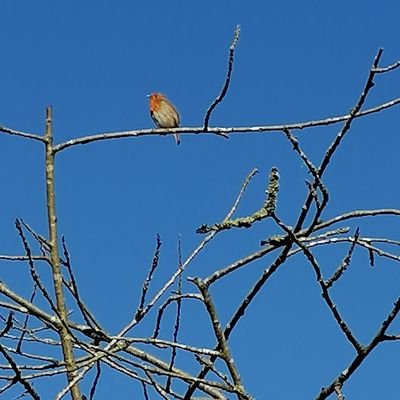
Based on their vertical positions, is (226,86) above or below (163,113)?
below

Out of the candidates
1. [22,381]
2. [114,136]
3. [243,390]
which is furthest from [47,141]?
[243,390]

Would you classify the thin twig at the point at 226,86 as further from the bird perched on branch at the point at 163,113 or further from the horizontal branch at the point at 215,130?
the bird perched on branch at the point at 163,113

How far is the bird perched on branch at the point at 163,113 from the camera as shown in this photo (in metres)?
10.5

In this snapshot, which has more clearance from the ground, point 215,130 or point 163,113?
point 163,113

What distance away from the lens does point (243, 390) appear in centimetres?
251

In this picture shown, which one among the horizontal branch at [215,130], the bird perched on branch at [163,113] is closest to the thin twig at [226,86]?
the horizontal branch at [215,130]

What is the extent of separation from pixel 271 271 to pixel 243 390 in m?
0.33

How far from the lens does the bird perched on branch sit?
34.6 feet

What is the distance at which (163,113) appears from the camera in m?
10.5

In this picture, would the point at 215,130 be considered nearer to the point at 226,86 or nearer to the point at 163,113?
the point at 226,86

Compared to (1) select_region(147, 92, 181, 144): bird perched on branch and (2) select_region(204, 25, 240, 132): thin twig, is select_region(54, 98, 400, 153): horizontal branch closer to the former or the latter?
(2) select_region(204, 25, 240, 132): thin twig

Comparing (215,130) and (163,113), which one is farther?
(163,113)

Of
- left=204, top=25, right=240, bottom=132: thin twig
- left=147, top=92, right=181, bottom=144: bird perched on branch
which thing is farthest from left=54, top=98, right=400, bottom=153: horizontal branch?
left=147, top=92, right=181, bottom=144: bird perched on branch

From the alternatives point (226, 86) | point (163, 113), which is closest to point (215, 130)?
point (226, 86)
